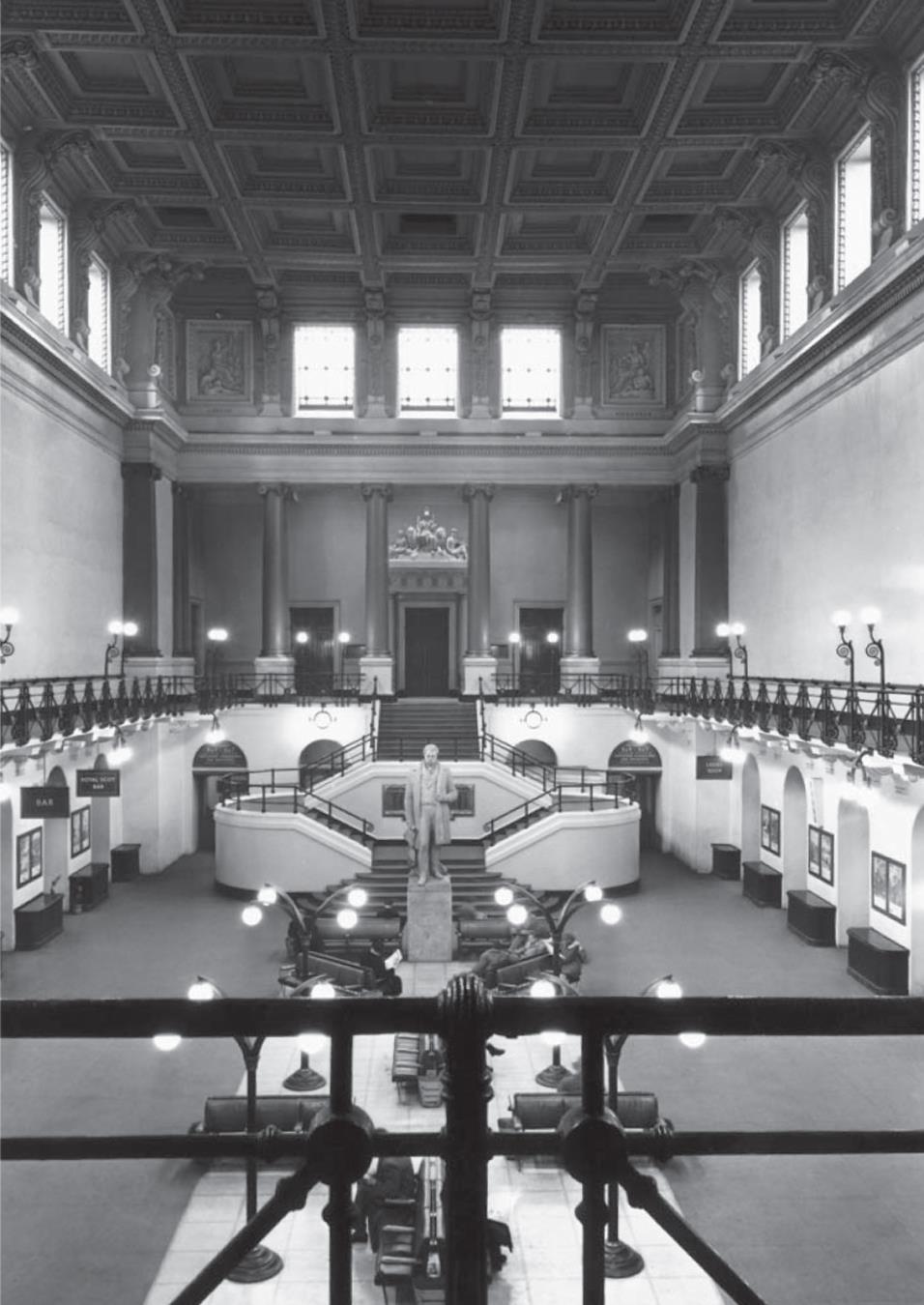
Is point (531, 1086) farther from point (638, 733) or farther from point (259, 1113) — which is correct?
point (638, 733)

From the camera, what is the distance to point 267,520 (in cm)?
3192

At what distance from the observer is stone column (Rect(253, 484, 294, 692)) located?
104 ft

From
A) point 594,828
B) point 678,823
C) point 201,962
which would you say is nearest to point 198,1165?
point 201,962

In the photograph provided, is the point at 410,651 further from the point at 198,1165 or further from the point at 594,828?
the point at 198,1165

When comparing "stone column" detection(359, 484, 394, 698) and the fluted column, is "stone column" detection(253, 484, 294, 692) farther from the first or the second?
"stone column" detection(359, 484, 394, 698)

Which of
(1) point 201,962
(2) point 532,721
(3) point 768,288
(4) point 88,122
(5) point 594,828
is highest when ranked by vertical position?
(4) point 88,122

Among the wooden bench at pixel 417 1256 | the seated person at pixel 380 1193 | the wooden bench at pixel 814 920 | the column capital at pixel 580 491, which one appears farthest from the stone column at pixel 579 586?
the wooden bench at pixel 417 1256

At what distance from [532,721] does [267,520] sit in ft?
33.5

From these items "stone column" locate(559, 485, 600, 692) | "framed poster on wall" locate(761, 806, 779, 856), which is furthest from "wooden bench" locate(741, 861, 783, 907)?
"stone column" locate(559, 485, 600, 692)

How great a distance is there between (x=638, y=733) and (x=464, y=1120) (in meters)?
26.7

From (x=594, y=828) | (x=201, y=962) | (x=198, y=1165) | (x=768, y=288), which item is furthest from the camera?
(x=768, y=288)

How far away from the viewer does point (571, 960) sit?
15758 millimetres

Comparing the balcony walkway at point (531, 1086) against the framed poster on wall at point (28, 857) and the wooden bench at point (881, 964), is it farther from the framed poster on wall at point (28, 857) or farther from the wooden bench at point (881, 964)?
the framed poster on wall at point (28, 857)

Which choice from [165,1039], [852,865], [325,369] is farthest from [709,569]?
[165,1039]
